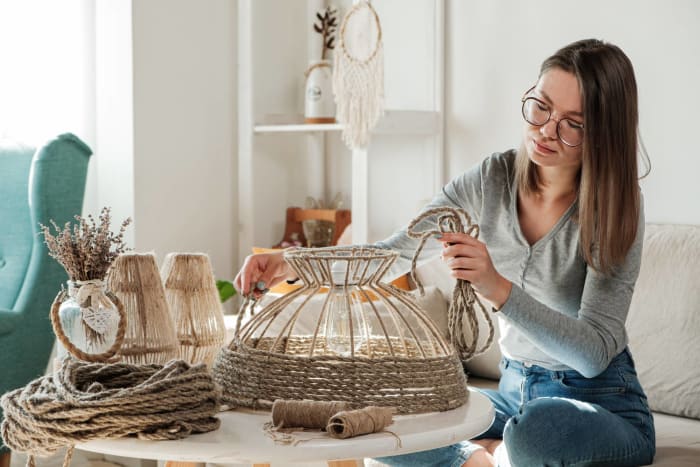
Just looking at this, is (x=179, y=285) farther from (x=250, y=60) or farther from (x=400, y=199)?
(x=250, y=60)

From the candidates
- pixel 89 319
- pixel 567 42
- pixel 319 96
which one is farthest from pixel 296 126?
pixel 89 319

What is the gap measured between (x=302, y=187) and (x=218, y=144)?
390mm

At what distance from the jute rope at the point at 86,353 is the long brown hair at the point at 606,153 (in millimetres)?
760

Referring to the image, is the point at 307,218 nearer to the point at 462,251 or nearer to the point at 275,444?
the point at 462,251

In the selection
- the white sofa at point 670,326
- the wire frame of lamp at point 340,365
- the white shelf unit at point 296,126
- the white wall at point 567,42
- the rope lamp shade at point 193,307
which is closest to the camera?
the wire frame of lamp at point 340,365

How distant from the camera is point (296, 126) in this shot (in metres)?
3.01

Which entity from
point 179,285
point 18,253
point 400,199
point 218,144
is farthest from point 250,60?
point 179,285

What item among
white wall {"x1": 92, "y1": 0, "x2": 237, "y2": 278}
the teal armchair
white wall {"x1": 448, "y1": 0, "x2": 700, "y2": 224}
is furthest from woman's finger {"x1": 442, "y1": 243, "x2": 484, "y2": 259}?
white wall {"x1": 92, "y1": 0, "x2": 237, "y2": 278}

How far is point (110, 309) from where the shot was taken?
1.29 meters

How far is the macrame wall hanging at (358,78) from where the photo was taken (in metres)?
2.70

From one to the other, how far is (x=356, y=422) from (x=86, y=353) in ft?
1.38

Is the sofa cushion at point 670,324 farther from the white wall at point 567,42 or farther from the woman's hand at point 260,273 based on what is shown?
the woman's hand at point 260,273

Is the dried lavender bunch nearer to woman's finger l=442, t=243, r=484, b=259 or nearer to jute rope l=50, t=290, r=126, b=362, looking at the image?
jute rope l=50, t=290, r=126, b=362

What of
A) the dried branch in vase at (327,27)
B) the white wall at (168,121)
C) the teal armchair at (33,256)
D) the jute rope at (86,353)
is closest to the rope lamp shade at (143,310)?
the jute rope at (86,353)
